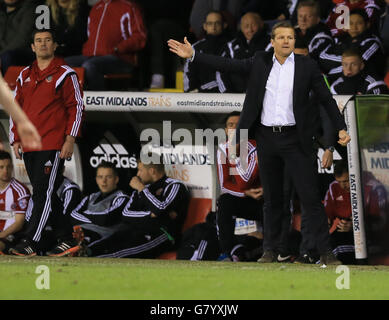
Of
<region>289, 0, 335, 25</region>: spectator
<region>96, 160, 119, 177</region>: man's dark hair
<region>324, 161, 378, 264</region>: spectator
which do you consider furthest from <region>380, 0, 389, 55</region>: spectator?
<region>96, 160, 119, 177</region>: man's dark hair

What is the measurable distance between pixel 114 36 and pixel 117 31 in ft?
0.20


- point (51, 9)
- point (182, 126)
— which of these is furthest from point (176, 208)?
point (51, 9)

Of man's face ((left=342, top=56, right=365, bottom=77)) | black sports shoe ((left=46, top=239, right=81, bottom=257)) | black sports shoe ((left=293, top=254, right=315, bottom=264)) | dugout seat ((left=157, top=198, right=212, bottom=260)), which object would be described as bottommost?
black sports shoe ((left=293, top=254, right=315, bottom=264))

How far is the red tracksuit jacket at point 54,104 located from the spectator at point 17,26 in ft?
6.72

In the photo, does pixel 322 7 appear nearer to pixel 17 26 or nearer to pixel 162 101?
pixel 162 101

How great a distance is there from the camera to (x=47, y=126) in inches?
302

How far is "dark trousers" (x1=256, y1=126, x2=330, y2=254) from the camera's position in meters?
6.89

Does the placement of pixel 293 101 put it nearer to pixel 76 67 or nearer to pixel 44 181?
pixel 44 181

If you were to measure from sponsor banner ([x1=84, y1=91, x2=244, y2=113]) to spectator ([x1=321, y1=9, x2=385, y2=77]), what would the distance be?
1221mm

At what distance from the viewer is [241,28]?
956 centimetres

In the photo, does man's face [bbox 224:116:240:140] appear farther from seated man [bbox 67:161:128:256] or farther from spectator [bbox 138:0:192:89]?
spectator [bbox 138:0:192:89]

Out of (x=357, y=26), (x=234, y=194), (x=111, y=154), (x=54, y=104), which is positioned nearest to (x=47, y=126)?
(x=54, y=104)
